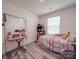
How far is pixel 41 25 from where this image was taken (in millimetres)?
6098

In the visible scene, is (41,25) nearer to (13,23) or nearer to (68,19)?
(68,19)

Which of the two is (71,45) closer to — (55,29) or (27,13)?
(55,29)

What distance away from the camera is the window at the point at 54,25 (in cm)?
507

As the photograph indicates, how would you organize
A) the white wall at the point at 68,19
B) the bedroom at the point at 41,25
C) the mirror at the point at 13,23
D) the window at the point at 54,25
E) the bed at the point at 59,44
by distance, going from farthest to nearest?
the window at the point at 54,25, the white wall at the point at 68,19, the mirror at the point at 13,23, the bedroom at the point at 41,25, the bed at the point at 59,44

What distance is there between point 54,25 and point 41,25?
1287 millimetres

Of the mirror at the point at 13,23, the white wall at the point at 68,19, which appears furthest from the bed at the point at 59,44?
the mirror at the point at 13,23

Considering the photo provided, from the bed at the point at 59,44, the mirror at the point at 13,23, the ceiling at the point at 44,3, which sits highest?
the ceiling at the point at 44,3

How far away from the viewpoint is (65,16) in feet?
14.7

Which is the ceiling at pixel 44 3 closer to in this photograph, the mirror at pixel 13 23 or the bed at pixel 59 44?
the mirror at pixel 13 23

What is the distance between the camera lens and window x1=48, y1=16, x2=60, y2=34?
507cm

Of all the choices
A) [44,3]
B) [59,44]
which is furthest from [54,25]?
[59,44]

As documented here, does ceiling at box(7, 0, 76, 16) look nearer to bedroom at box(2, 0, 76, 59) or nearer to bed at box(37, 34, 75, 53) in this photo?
bedroom at box(2, 0, 76, 59)

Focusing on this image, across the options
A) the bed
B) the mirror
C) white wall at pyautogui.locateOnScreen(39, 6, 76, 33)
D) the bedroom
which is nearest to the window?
the bedroom

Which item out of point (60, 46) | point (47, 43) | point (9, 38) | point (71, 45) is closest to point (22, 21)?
point (9, 38)
